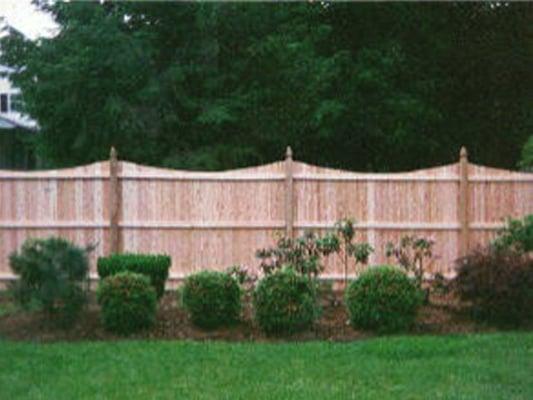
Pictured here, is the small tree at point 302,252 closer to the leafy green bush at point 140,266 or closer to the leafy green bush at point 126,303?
the leafy green bush at point 140,266

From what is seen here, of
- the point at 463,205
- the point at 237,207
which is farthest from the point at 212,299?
the point at 463,205

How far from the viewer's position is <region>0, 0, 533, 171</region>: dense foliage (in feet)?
62.8

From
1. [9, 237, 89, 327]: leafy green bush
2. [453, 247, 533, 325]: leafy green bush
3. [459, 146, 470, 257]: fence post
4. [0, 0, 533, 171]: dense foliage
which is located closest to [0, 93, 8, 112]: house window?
[0, 0, 533, 171]: dense foliage

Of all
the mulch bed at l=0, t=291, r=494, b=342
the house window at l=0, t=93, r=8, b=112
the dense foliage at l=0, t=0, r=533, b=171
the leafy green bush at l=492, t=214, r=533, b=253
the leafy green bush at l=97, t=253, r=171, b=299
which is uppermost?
the house window at l=0, t=93, r=8, b=112

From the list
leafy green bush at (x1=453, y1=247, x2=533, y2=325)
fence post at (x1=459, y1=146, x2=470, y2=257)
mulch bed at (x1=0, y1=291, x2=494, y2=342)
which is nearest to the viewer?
mulch bed at (x1=0, y1=291, x2=494, y2=342)

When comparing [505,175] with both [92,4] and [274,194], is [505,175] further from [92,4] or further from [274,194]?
[92,4]

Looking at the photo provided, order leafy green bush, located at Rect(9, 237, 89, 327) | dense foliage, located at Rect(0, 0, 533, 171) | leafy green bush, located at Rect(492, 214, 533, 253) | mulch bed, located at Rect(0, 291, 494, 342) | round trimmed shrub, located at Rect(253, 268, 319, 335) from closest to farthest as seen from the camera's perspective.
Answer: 1. round trimmed shrub, located at Rect(253, 268, 319, 335)
2. mulch bed, located at Rect(0, 291, 494, 342)
3. leafy green bush, located at Rect(9, 237, 89, 327)
4. leafy green bush, located at Rect(492, 214, 533, 253)
5. dense foliage, located at Rect(0, 0, 533, 171)

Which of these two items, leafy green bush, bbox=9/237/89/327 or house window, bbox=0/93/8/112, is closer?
leafy green bush, bbox=9/237/89/327

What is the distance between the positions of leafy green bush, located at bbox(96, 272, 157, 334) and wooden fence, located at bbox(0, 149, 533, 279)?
12.9 ft

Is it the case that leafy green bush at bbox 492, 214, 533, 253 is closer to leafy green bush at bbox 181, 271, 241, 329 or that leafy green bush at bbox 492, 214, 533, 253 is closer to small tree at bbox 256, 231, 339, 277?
small tree at bbox 256, 231, 339, 277

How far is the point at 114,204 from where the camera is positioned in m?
14.6

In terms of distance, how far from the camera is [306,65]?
19.8 meters

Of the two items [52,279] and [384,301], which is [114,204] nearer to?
[52,279]

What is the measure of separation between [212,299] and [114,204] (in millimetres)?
4337
